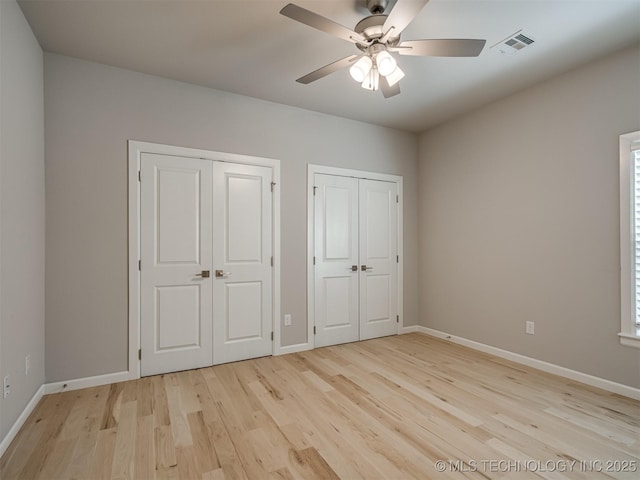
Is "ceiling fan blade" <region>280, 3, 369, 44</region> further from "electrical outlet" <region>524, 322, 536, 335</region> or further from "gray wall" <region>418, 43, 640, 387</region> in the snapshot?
"electrical outlet" <region>524, 322, 536, 335</region>

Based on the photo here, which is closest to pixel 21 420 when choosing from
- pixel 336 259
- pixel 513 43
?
pixel 336 259

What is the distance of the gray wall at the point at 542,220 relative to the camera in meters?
2.67

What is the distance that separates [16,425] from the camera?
206 centimetres

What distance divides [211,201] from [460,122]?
3.20 meters

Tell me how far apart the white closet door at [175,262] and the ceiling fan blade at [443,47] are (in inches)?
85.2

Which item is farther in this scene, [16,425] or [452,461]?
[16,425]

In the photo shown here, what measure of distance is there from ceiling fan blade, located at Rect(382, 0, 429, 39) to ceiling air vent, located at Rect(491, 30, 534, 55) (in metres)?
1.11

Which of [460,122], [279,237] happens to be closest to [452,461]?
[279,237]

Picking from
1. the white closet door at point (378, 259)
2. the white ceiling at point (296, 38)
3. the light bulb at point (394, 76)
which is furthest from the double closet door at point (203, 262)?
the light bulb at point (394, 76)

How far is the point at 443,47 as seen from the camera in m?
1.92

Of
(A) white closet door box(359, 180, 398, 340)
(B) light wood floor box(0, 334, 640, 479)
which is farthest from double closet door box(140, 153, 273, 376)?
(A) white closet door box(359, 180, 398, 340)

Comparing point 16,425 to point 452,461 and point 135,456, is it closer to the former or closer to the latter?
point 135,456

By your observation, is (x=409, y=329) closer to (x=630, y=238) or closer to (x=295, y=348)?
(x=295, y=348)

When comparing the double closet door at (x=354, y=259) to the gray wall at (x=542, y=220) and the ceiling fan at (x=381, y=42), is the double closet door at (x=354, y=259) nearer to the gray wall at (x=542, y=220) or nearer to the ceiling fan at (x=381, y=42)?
the gray wall at (x=542, y=220)
